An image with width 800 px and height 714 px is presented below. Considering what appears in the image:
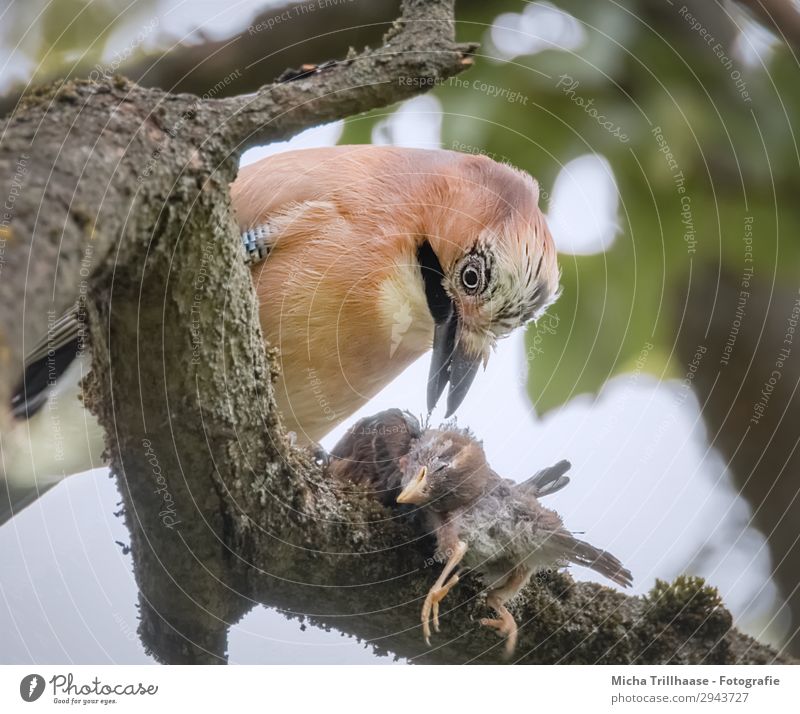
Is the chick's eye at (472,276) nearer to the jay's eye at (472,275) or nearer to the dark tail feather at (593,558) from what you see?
the jay's eye at (472,275)

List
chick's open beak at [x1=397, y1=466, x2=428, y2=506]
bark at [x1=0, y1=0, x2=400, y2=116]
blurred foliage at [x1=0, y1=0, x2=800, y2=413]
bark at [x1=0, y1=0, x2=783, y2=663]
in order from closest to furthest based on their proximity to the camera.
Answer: bark at [x1=0, y1=0, x2=783, y2=663]
chick's open beak at [x1=397, y1=466, x2=428, y2=506]
bark at [x1=0, y1=0, x2=400, y2=116]
blurred foliage at [x1=0, y1=0, x2=800, y2=413]

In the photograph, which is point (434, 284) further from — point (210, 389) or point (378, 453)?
point (210, 389)

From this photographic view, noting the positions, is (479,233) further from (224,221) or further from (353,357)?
(224,221)

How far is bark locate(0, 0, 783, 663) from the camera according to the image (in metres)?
0.71

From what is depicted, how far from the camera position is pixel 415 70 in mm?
923

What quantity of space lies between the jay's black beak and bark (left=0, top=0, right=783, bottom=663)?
0.20 m

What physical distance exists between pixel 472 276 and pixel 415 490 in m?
0.34

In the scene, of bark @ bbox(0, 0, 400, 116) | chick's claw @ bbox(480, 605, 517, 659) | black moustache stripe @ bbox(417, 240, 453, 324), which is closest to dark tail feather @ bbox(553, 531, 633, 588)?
chick's claw @ bbox(480, 605, 517, 659)

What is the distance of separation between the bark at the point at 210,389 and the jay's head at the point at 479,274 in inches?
10.2

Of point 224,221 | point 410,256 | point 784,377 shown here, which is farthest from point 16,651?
point 784,377

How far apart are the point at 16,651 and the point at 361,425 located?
21.4 inches

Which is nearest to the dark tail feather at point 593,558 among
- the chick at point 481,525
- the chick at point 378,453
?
the chick at point 481,525

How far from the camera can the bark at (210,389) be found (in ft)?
2.31

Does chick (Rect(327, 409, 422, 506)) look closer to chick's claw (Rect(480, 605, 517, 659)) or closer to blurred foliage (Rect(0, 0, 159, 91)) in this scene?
chick's claw (Rect(480, 605, 517, 659))
